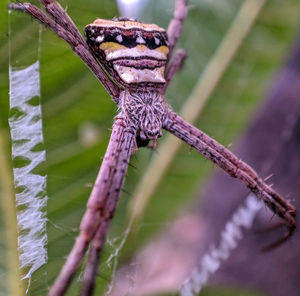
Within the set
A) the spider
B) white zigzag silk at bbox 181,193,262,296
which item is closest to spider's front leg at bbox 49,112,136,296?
the spider

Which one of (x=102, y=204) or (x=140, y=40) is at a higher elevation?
(x=140, y=40)

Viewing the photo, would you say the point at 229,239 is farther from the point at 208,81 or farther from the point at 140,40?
the point at 140,40

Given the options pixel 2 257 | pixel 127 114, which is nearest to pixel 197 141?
pixel 127 114

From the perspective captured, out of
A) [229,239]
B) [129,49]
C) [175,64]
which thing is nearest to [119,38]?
[129,49]

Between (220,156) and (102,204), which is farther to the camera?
(220,156)

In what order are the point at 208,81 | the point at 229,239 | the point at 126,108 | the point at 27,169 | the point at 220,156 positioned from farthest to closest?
1. the point at 229,239
2. the point at 208,81
3. the point at 220,156
4. the point at 126,108
5. the point at 27,169

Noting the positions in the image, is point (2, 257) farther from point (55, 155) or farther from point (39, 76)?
point (39, 76)

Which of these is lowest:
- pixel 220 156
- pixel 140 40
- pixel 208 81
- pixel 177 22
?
pixel 220 156
